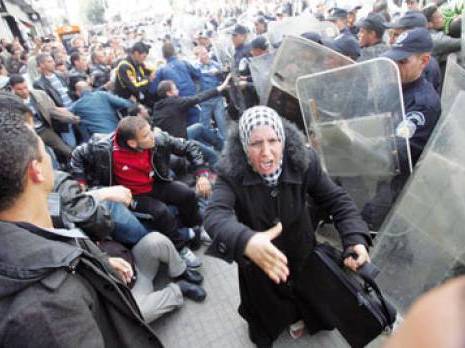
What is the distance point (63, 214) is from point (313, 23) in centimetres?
567

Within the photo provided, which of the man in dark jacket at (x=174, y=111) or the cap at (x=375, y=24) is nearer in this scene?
the cap at (x=375, y=24)

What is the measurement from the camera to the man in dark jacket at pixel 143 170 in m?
3.06

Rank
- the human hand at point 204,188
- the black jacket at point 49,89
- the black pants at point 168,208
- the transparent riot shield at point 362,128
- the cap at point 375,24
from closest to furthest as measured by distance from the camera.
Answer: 1. the transparent riot shield at point 362,128
2. the black pants at point 168,208
3. the human hand at point 204,188
4. the cap at point 375,24
5. the black jacket at point 49,89

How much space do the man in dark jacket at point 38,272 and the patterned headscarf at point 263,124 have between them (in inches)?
37.9

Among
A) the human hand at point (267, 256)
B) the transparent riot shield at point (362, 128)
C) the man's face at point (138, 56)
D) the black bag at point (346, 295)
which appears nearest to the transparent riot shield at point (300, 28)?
the man's face at point (138, 56)

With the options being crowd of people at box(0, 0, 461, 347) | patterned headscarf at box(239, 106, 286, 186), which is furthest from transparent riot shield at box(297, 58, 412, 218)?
patterned headscarf at box(239, 106, 286, 186)

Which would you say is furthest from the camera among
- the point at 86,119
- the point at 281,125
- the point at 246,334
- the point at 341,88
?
the point at 86,119

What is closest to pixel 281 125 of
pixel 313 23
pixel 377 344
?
pixel 377 344

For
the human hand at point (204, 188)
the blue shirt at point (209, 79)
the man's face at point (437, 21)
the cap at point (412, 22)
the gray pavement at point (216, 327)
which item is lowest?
the gray pavement at point (216, 327)

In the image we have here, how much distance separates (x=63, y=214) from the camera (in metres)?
1.88

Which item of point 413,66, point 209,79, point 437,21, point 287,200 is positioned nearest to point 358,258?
point 287,200

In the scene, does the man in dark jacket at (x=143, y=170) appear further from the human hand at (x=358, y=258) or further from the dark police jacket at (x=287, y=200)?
the human hand at (x=358, y=258)

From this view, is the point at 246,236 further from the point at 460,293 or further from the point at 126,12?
the point at 126,12

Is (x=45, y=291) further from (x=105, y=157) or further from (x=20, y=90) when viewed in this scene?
(x=20, y=90)
